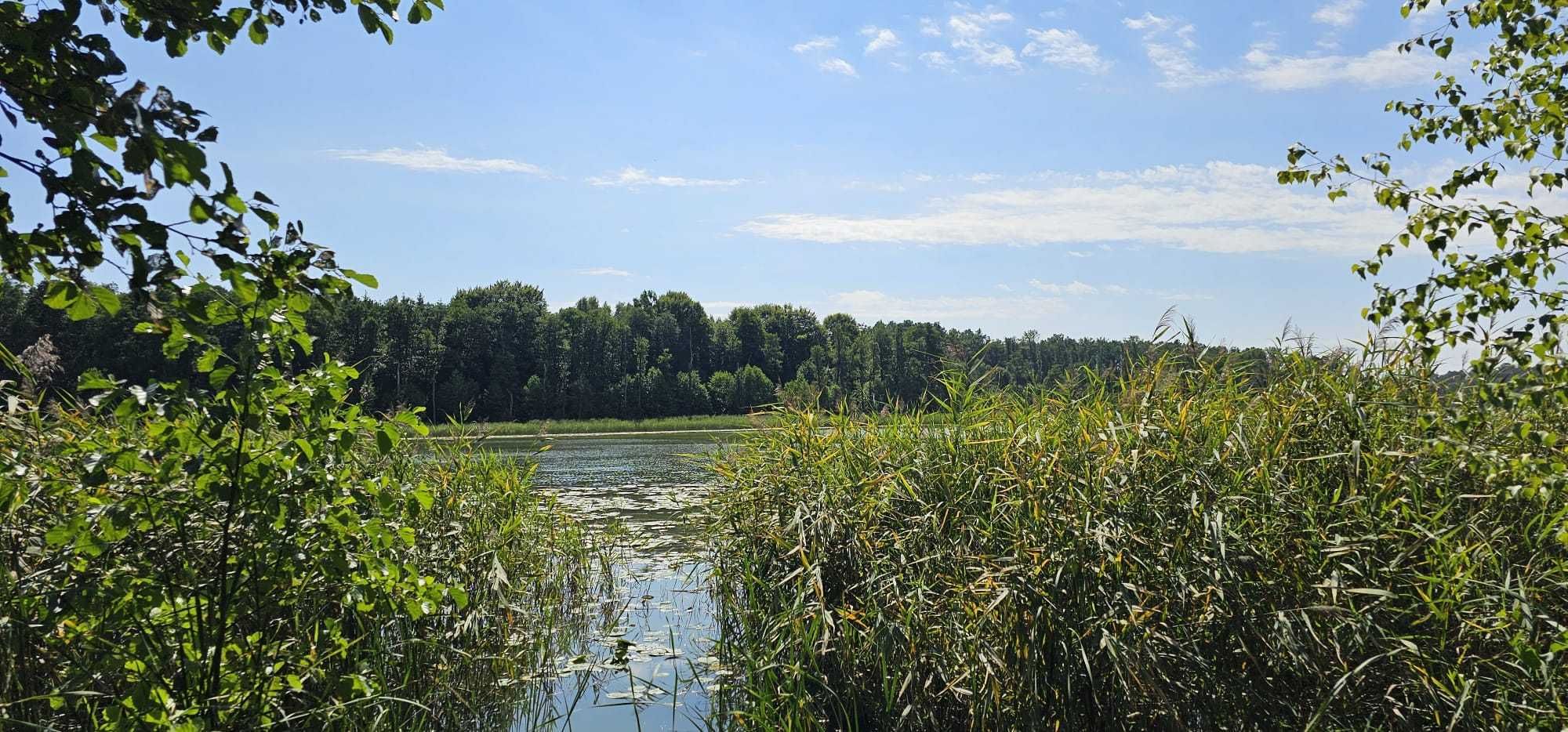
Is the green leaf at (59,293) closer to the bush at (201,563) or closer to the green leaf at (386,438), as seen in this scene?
the bush at (201,563)

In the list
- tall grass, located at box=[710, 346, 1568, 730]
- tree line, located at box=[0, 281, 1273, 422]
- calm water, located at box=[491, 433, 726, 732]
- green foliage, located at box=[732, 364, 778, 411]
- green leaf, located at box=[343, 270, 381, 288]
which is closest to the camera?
green leaf, located at box=[343, 270, 381, 288]

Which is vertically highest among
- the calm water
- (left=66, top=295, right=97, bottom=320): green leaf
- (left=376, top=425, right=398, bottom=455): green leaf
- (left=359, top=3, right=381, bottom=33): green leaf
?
(left=359, top=3, right=381, bottom=33): green leaf

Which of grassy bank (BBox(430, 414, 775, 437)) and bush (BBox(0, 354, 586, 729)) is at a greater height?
bush (BBox(0, 354, 586, 729))

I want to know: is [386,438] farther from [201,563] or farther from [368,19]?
[201,563]

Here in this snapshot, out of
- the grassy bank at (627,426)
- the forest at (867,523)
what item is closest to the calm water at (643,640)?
the forest at (867,523)

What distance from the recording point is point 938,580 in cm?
517

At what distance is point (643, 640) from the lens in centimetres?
793

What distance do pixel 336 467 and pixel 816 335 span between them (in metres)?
88.5

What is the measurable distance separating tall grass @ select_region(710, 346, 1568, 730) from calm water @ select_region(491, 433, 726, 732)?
107 cm

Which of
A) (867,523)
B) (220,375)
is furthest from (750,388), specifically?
(220,375)

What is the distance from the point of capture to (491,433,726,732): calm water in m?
6.37

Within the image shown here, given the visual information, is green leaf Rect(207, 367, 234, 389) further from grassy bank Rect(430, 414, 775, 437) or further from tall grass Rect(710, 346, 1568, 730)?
grassy bank Rect(430, 414, 775, 437)

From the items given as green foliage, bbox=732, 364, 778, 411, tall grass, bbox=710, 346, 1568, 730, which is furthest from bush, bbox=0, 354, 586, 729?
green foliage, bbox=732, 364, 778, 411

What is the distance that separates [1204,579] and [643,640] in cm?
494
